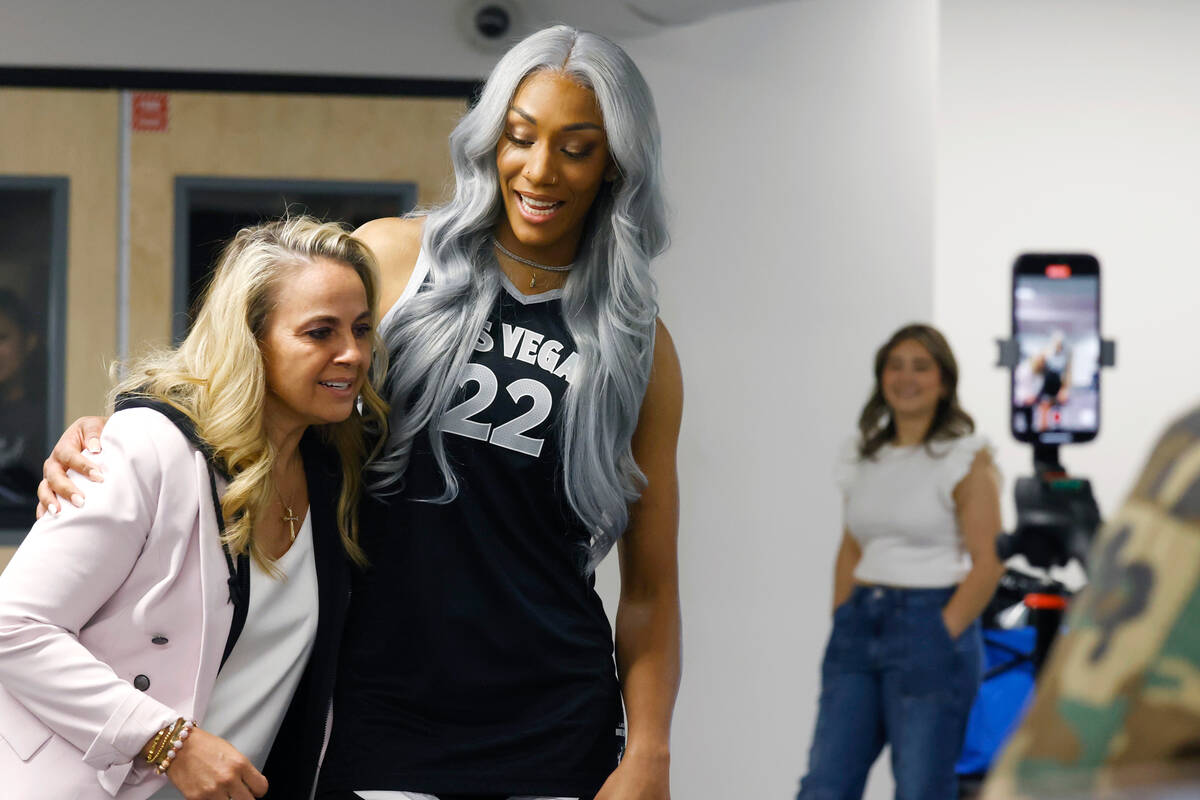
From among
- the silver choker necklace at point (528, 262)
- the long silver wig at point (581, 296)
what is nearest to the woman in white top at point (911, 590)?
the long silver wig at point (581, 296)

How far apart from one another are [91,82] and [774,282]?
184cm

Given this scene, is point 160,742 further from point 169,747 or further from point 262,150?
point 262,150

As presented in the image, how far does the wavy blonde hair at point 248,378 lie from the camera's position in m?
1.44

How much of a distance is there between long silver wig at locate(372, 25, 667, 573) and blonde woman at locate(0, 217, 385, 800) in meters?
0.06

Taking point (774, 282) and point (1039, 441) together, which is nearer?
point (1039, 441)

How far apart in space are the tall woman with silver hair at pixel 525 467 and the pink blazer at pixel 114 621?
0.19 m

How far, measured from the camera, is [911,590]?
3.21 m

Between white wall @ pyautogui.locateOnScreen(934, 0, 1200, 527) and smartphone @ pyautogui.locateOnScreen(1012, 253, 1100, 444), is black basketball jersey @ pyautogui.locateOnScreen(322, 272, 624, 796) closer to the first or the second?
smartphone @ pyautogui.locateOnScreen(1012, 253, 1100, 444)

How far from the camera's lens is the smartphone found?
316 cm

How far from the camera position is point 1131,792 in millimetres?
525

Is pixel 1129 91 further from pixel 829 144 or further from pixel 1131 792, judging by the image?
pixel 1131 792

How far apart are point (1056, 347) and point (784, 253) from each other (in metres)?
0.75

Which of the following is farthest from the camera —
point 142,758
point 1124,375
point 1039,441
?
point 1124,375

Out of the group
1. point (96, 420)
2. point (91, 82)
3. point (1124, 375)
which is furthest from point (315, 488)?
point (1124, 375)
